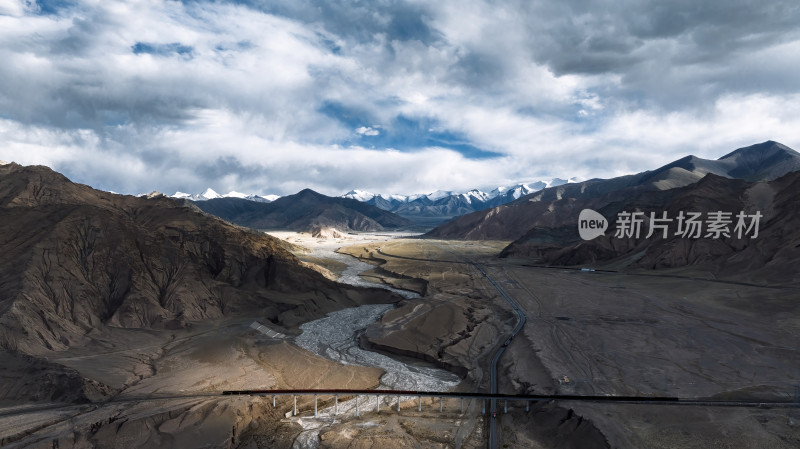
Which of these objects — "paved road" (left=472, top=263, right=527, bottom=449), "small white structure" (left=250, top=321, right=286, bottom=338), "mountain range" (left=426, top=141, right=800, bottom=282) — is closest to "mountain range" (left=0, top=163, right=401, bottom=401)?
"small white structure" (left=250, top=321, right=286, bottom=338)

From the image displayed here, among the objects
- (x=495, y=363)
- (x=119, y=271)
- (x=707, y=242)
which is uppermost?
(x=707, y=242)

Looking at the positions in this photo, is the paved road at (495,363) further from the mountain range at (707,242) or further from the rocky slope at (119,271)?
the mountain range at (707,242)

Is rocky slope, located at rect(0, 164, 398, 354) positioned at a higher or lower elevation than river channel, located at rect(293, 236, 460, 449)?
higher

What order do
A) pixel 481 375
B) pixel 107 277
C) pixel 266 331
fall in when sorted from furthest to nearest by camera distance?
pixel 107 277 < pixel 266 331 < pixel 481 375

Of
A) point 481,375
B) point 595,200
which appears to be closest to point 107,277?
point 481,375

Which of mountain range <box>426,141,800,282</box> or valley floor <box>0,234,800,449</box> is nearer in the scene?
valley floor <box>0,234,800,449</box>

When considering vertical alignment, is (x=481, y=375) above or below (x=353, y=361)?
above

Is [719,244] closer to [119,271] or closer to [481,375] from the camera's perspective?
[481,375]

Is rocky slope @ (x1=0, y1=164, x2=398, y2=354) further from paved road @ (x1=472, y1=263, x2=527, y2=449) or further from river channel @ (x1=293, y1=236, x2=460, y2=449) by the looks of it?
paved road @ (x1=472, y1=263, x2=527, y2=449)
